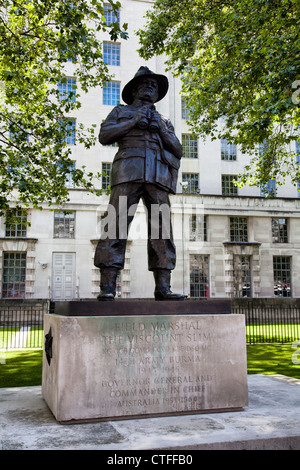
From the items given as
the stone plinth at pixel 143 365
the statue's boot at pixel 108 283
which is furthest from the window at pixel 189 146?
the stone plinth at pixel 143 365

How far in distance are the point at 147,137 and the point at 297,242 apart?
93.9ft

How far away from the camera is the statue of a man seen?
5641 mm

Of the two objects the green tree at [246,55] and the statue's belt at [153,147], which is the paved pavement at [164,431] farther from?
the green tree at [246,55]

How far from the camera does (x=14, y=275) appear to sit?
92.1 feet

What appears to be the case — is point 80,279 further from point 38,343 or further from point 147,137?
point 147,137

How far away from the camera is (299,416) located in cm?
480

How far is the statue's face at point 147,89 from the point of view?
6017mm

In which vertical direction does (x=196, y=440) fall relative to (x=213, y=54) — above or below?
below

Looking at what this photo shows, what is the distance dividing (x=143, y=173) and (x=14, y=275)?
24.4 metres

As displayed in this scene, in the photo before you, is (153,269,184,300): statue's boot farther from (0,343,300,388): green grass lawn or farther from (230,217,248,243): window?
(230,217,248,243): window

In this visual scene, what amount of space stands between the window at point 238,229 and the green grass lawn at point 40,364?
17721 mm

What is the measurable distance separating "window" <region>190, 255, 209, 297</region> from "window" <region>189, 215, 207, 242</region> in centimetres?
133

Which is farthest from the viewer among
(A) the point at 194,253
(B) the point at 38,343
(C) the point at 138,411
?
(A) the point at 194,253
